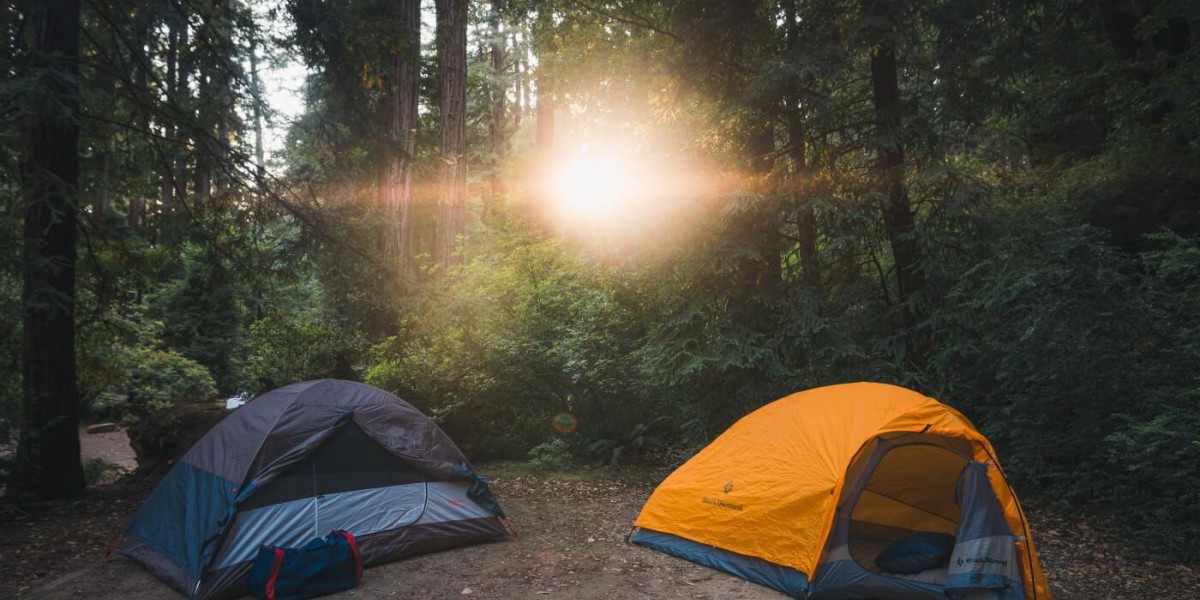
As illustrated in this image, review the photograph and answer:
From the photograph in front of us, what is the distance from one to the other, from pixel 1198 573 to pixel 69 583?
899 cm

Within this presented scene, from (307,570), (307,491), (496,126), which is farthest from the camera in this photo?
(496,126)

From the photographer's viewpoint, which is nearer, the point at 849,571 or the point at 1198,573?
the point at 849,571

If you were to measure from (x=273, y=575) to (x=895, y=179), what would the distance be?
795 centimetres

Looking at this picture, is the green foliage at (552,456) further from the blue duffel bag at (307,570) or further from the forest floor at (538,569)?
the blue duffel bag at (307,570)

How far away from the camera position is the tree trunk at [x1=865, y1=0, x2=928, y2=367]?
346 inches

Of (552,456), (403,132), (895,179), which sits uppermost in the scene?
(403,132)

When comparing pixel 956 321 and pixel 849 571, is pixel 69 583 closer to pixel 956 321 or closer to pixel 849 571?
pixel 849 571

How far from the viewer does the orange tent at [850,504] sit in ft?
17.0

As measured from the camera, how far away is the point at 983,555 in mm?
5098

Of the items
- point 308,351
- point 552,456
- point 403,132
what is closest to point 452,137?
point 403,132

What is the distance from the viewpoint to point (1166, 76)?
859 cm

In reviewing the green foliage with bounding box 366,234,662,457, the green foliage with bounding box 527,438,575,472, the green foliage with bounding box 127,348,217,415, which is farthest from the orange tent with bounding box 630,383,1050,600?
the green foliage with bounding box 127,348,217,415

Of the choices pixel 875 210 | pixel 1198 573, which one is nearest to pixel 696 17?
pixel 875 210

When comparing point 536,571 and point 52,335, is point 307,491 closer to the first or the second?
point 536,571
